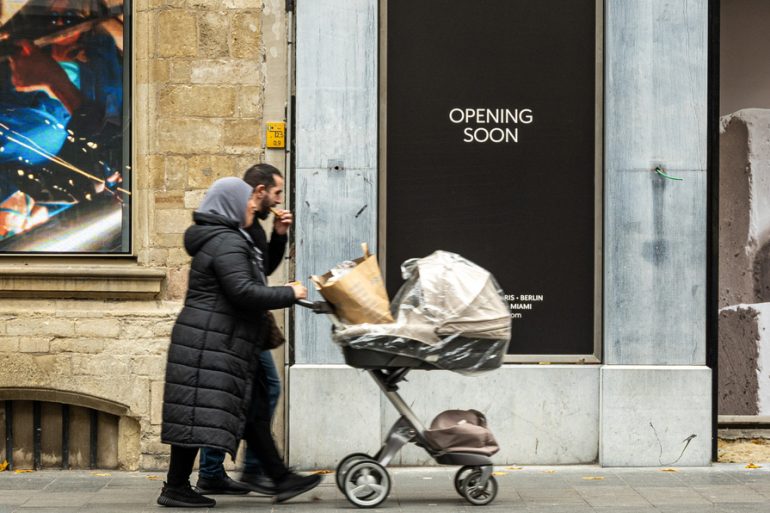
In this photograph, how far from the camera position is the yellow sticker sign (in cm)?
821

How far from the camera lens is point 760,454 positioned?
28.3ft

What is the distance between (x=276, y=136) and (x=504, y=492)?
9.49 feet

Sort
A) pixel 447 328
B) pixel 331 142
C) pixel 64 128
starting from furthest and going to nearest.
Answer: pixel 64 128 → pixel 331 142 → pixel 447 328

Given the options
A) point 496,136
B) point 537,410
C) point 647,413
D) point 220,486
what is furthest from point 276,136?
point 647,413

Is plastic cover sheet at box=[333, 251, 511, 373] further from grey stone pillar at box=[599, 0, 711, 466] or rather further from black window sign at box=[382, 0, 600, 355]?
grey stone pillar at box=[599, 0, 711, 466]

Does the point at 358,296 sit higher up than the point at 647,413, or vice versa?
the point at 358,296

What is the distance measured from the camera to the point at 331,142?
26.8 feet

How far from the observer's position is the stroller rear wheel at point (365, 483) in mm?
6488

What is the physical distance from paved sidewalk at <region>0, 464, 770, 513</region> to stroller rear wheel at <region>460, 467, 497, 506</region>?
0.17 feet

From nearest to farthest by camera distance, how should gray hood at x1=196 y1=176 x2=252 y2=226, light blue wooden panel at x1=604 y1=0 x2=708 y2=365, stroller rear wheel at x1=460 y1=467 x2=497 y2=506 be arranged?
gray hood at x1=196 y1=176 x2=252 y2=226, stroller rear wheel at x1=460 y1=467 x2=497 y2=506, light blue wooden panel at x1=604 y1=0 x2=708 y2=365

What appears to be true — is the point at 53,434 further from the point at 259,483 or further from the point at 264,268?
the point at 264,268

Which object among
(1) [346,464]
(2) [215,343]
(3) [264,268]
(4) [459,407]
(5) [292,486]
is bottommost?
(5) [292,486]

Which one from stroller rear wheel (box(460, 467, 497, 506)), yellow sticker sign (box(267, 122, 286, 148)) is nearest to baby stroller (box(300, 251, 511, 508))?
stroller rear wheel (box(460, 467, 497, 506))

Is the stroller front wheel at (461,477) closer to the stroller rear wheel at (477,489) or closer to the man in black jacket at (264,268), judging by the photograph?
the stroller rear wheel at (477,489)
